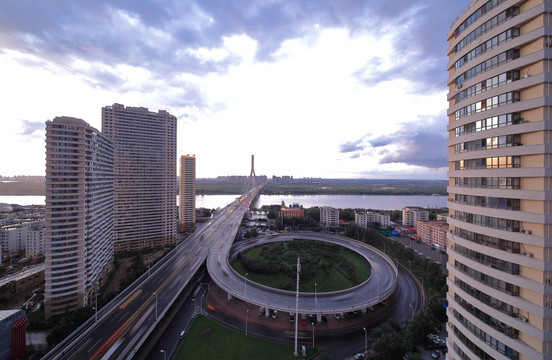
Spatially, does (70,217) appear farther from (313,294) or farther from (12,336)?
(313,294)

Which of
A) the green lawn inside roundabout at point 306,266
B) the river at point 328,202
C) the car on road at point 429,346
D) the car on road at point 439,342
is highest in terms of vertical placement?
the river at point 328,202

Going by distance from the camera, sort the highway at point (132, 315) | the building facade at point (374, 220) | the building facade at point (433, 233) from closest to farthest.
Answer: the highway at point (132, 315) → the building facade at point (433, 233) → the building facade at point (374, 220)

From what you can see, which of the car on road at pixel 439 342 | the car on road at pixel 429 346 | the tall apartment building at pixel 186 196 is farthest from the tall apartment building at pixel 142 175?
the car on road at pixel 439 342

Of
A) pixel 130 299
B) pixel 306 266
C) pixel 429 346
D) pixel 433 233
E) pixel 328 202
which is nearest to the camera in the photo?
pixel 429 346

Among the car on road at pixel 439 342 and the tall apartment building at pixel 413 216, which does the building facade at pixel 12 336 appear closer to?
the car on road at pixel 439 342

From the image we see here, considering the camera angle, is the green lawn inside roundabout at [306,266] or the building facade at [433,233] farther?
the building facade at [433,233]

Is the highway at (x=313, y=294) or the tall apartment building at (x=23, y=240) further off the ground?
the tall apartment building at (x=23, y=240)

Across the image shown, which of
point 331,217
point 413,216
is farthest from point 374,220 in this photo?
point 331,217
